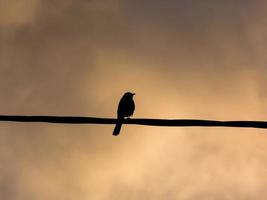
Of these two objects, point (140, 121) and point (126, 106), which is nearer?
point (140, 121)

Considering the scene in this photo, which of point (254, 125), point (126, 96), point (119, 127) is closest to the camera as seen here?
point (254, 125)

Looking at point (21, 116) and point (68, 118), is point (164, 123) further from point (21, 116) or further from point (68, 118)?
point (21, 116)

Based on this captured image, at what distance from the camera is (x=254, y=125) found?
19.2 feet

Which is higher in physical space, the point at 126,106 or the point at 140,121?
the point at 140,121

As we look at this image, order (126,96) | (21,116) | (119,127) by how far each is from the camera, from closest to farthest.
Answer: (21,116) < (119,127) < (126,96)

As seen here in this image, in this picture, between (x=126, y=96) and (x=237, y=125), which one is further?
(x=126, y=96)

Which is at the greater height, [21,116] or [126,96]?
[21,116]

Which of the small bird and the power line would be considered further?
the small bird

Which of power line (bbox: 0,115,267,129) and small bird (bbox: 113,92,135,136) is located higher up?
power line (bbox: 0,115,267,129)

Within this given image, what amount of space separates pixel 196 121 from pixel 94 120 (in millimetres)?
1280

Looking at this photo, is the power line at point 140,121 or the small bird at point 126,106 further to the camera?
the small bird at point 126,106

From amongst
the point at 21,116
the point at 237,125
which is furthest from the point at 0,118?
the point at 237,125

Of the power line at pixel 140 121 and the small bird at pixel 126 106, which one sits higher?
the power line at pixel 140 121

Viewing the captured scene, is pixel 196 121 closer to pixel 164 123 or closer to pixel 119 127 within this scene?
pixel 164 123
